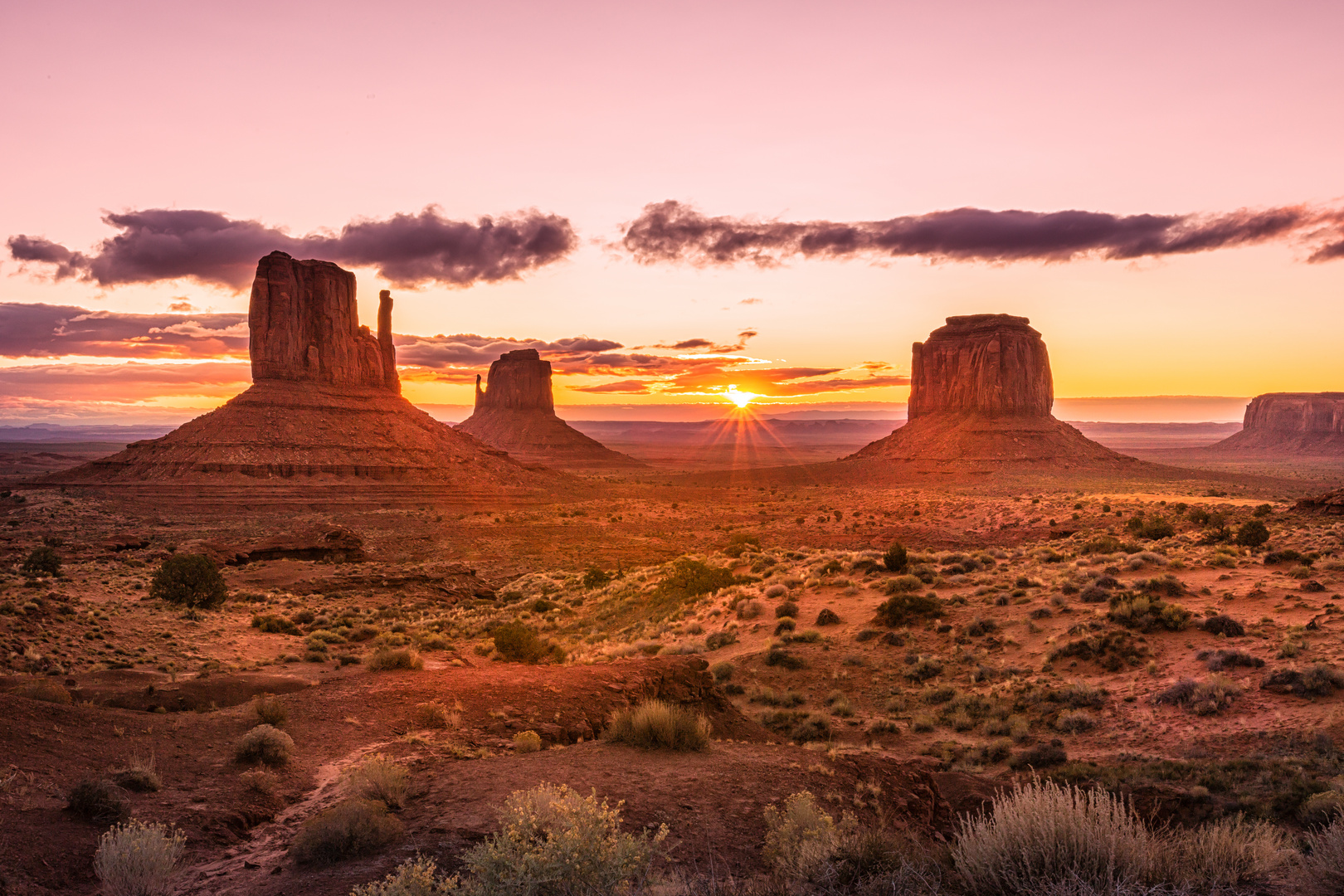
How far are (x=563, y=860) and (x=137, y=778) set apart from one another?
615 cm

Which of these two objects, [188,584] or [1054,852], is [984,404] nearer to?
[188,584]

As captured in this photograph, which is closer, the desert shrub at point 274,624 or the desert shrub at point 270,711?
the desert shrub at point 270,711

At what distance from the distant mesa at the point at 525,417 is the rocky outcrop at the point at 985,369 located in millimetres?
58342

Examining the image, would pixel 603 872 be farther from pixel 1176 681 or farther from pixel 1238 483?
pixel 1238 483

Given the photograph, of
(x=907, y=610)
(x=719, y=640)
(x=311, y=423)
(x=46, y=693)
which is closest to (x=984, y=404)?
(x=311, y=423)

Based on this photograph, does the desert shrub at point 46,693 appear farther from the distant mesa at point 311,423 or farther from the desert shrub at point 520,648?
the distant mesa at point 311,423

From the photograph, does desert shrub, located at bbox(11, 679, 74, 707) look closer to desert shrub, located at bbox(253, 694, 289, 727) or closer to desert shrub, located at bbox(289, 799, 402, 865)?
desert shrub, located at bbox(253, 694, 289, 727)

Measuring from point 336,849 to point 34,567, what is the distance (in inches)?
1133

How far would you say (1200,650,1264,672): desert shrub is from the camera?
42.5 ft

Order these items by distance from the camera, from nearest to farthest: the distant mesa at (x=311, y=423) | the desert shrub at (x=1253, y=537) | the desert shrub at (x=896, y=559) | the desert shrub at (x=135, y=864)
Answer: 1. the desert shrub at (x=135, y=864)
2. the desert shrub at (x=1253, y=537)
3. the desert shrub at (x=896, y=559)
4. the distant mesa at (x=311, y=423)

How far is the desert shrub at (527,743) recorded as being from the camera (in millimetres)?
10711

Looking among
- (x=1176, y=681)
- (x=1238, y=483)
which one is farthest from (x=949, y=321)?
(x=1176, y=681)

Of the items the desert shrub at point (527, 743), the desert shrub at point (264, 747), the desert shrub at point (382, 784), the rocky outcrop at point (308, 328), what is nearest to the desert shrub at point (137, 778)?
the desert shrub at point (264, 747)

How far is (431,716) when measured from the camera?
12.2m
